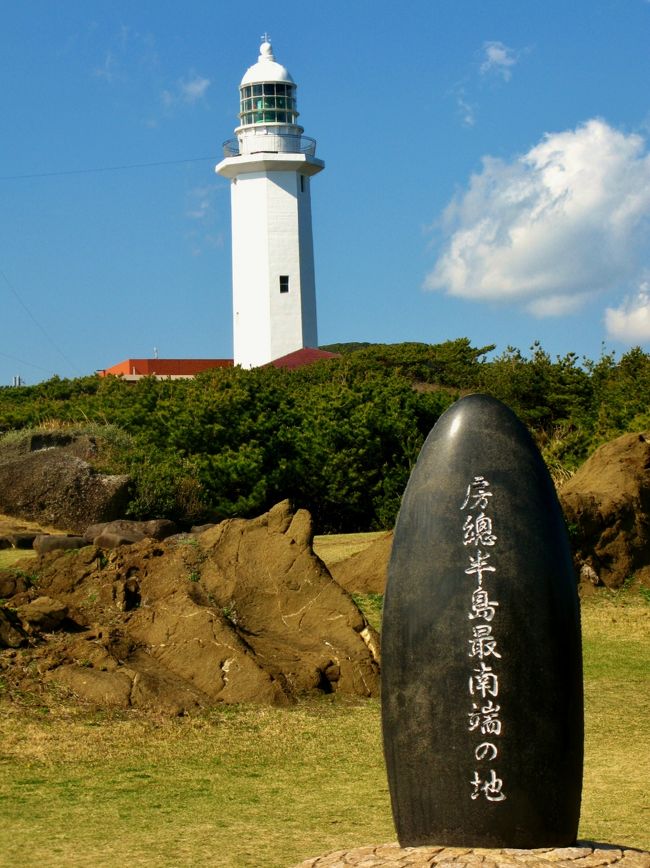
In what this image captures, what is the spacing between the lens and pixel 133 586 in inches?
468

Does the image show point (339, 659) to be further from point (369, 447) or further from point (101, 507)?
point (369, 447)

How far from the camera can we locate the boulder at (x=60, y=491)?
19969mm

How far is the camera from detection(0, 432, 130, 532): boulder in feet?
65.5

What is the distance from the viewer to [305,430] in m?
24.4

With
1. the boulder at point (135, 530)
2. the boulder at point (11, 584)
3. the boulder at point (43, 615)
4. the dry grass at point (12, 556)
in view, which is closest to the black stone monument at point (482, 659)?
the boulder at point (43, 615)

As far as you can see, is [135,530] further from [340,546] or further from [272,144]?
[272,144]

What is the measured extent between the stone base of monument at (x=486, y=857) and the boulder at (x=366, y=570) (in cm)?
977

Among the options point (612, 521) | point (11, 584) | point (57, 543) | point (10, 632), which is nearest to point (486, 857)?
point (10, 632)

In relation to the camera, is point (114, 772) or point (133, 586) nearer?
point (114, 772)

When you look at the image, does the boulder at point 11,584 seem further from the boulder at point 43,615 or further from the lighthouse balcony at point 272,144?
the lighthouse balcony at point 272,144

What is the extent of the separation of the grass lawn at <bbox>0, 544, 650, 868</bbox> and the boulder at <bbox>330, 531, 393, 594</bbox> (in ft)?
14.5

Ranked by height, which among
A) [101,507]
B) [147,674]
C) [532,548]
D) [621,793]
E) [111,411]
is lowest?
[621,793]

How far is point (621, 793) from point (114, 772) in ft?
10.5

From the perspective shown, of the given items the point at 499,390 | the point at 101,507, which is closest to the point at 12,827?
the point at 101,507
